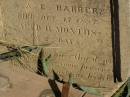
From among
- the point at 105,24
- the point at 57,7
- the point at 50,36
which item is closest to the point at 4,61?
the point at 50,36

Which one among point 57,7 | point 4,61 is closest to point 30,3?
point 57,7

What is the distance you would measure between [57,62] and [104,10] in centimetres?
74

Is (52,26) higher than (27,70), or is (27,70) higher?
(52,26)

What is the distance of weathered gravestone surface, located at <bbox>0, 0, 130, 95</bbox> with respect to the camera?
363cm

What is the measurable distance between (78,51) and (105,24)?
15.2 inches

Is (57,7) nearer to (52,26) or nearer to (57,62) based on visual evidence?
(52,26)

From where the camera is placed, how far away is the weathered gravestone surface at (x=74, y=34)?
11.9 ft

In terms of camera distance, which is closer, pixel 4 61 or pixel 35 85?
pixel 35 85

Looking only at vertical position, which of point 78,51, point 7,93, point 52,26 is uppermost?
point 52,26

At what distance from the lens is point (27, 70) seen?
3893 mm

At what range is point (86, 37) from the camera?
12.2ft

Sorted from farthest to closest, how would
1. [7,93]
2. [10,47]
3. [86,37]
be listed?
[10,47] → [86,37] → [7,93]

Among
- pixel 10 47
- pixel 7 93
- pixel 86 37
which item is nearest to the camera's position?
pixel 7 93

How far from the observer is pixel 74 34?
3766mm
